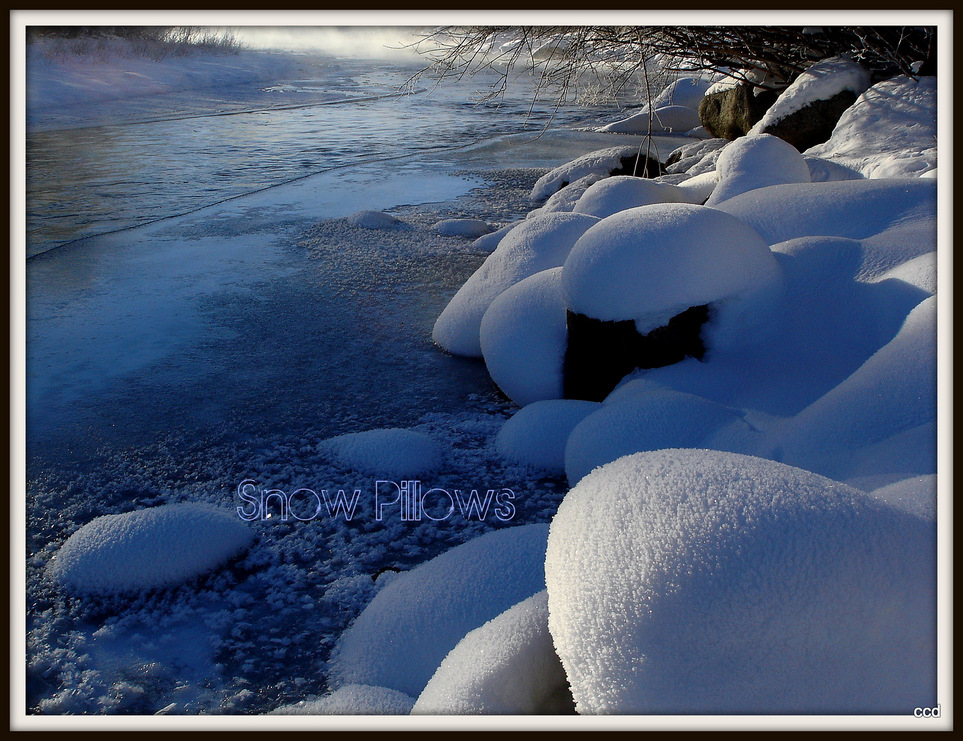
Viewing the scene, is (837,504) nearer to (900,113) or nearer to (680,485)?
(680,485)

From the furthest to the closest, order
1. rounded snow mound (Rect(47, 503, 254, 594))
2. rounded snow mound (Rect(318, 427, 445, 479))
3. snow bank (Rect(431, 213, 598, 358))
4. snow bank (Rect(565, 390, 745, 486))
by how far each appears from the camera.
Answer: snow bank (Rect(431, 213, 598, 358)) → rounded snow mound (Rect(318, 427, 445, 479)) → snow bank (Rect(565, 390, 745, 486)) → rounded snow mound (Rect(47, 503, 254, 594))

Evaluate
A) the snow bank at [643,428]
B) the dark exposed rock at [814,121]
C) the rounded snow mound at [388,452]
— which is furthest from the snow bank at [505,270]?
the dark exposed rock at [814,121]

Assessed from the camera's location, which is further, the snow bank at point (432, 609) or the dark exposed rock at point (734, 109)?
the dark exposed rock at point (734, 109)

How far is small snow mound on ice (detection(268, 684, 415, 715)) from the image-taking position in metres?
1.52

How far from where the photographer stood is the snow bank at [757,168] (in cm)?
398

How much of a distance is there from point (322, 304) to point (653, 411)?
92.8 inches

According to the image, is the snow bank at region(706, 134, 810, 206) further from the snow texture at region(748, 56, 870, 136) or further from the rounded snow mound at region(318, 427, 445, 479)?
the rounded snow mound at region(318, 427, 445, 479)

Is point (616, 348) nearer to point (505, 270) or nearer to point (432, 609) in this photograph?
point (505, 270)

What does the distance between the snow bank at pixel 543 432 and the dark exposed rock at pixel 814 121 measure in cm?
400

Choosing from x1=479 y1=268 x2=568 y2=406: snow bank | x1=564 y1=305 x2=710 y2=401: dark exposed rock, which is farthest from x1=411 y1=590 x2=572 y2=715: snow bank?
x1=479 y1=268 x2=568 y2=406: snow bank

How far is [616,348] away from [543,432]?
1.52 ft

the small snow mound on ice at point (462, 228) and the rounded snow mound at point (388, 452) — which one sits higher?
the small snow mound on ice at point (462, 228)

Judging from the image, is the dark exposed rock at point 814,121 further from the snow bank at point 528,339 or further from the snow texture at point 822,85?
the snow bank at point 528,339

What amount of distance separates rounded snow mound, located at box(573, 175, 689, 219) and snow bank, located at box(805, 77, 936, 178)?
1.11 meters
